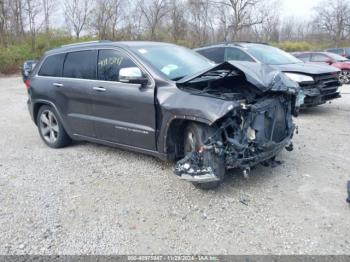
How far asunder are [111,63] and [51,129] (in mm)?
1945

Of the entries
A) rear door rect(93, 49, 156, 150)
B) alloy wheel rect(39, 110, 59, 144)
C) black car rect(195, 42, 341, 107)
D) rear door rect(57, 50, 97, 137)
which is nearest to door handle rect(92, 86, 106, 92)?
rear door rect(93, 49, 156, 150)

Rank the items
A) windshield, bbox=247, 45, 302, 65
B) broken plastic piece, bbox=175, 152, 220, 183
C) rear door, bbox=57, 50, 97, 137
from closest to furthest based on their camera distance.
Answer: broken plastic piece, bbox=175, 152, 220, 183 → rear door, bbox=57, 50, 97, 137 → windshield, bbox=247, 45, 302, 65

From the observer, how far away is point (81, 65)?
5289 mm

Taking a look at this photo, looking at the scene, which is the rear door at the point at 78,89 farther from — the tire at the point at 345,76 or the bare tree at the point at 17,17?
the bare tree at the point at 17,17

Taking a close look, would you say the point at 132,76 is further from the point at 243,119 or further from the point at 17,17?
the point at 17,17

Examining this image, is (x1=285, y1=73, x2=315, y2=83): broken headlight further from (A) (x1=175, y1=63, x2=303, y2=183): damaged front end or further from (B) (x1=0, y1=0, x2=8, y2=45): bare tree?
(B) (x1=0, y1=0, x2=8, y2=45): bare tree

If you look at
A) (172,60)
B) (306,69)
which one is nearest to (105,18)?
(306,69)

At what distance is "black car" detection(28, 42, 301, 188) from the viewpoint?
3.73 metres

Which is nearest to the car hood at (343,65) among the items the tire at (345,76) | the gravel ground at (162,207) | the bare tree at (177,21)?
the tire at (345,76)

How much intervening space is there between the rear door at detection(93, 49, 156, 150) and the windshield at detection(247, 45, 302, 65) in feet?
14.1

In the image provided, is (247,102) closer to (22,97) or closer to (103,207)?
(103,207)

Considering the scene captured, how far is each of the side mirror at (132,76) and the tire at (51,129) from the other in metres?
2.03

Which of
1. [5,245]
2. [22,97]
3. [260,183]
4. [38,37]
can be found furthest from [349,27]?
[5,245]

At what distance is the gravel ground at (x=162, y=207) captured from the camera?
304 cm
